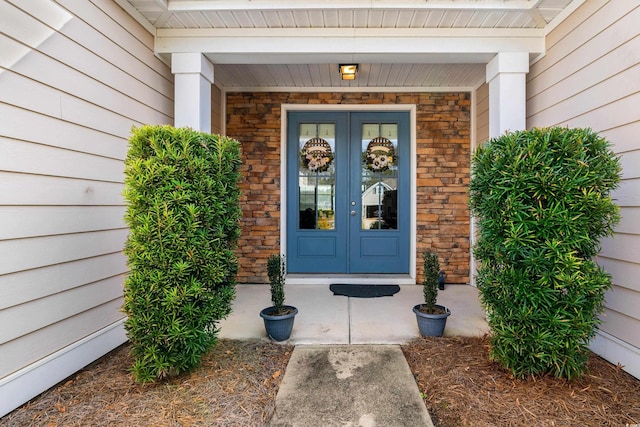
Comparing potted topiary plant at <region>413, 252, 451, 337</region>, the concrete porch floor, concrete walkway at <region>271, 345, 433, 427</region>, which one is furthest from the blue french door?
concrete walkway at <region>271, 345, 433, 427</region>

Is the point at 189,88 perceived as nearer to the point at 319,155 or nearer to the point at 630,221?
the point at 319,155

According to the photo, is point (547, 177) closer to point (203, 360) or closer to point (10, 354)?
point (203, 360)

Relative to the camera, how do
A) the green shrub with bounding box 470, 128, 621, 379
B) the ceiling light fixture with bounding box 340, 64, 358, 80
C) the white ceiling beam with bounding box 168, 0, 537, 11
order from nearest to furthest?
the green shrub with bounding box 470, 128, 621, 379 → the white ceiling beam with bounding box 168, 0, 537, 11 → the ceiling light fixture with bounding box 340, 64, 358, 80

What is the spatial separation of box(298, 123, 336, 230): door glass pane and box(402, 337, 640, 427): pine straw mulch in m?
2.40

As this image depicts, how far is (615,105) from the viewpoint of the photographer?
2168 millimetres

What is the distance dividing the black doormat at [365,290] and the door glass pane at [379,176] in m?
0.79

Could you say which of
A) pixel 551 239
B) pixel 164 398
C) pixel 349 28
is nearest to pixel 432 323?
pixel 551 239

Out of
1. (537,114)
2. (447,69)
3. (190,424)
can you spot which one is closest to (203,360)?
(190,424)

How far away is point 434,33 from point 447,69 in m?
0.90

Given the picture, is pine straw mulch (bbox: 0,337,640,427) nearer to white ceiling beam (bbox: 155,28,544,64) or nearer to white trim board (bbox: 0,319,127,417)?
white trim board (bbox: 0,319,127,417)

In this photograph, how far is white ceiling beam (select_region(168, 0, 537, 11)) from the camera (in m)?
2.52

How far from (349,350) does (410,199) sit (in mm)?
2445

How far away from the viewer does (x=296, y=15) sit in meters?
2.67

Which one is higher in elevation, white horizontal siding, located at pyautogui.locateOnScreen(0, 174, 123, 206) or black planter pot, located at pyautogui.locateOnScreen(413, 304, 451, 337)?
white horizontal siding, located at pyautogui.locateOnScreen(0, 174, 123, 206)
